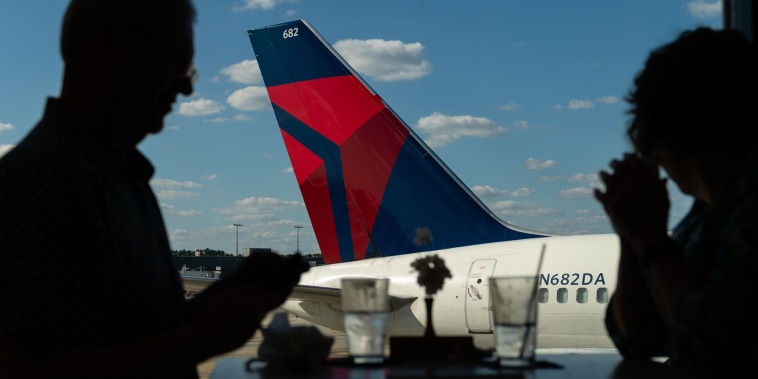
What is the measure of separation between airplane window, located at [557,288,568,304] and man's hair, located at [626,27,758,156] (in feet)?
15.2

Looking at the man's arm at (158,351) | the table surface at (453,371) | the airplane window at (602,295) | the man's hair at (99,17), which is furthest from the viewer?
the airplane window at (602,295)

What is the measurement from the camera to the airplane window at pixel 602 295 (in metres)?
5.28

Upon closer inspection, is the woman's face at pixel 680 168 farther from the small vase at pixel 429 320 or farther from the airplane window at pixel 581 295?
the airplane window at pixel 581 295

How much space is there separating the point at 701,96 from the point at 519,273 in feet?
15.1

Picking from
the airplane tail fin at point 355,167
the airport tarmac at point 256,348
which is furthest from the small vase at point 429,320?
the airplane tail fin at point 355,167

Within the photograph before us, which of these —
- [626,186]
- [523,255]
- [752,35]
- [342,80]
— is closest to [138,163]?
[626,186]

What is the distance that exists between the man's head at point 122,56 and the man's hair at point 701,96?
65cm

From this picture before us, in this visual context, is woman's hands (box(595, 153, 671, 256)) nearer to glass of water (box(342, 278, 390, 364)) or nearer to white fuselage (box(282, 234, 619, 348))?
glass of water (box(342, 278, 390, 364))

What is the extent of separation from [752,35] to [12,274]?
4.81ft

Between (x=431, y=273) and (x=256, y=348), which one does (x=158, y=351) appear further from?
(x=256, y=348)

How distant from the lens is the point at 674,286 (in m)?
0.88

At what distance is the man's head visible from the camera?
0.92 m

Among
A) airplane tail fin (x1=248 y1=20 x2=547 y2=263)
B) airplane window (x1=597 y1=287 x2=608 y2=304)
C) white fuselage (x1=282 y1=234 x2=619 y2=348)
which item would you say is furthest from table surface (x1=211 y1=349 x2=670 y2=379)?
airplane tail fin (x1=248 y1=20 x2=547 y2=263)

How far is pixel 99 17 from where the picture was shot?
0.91m
